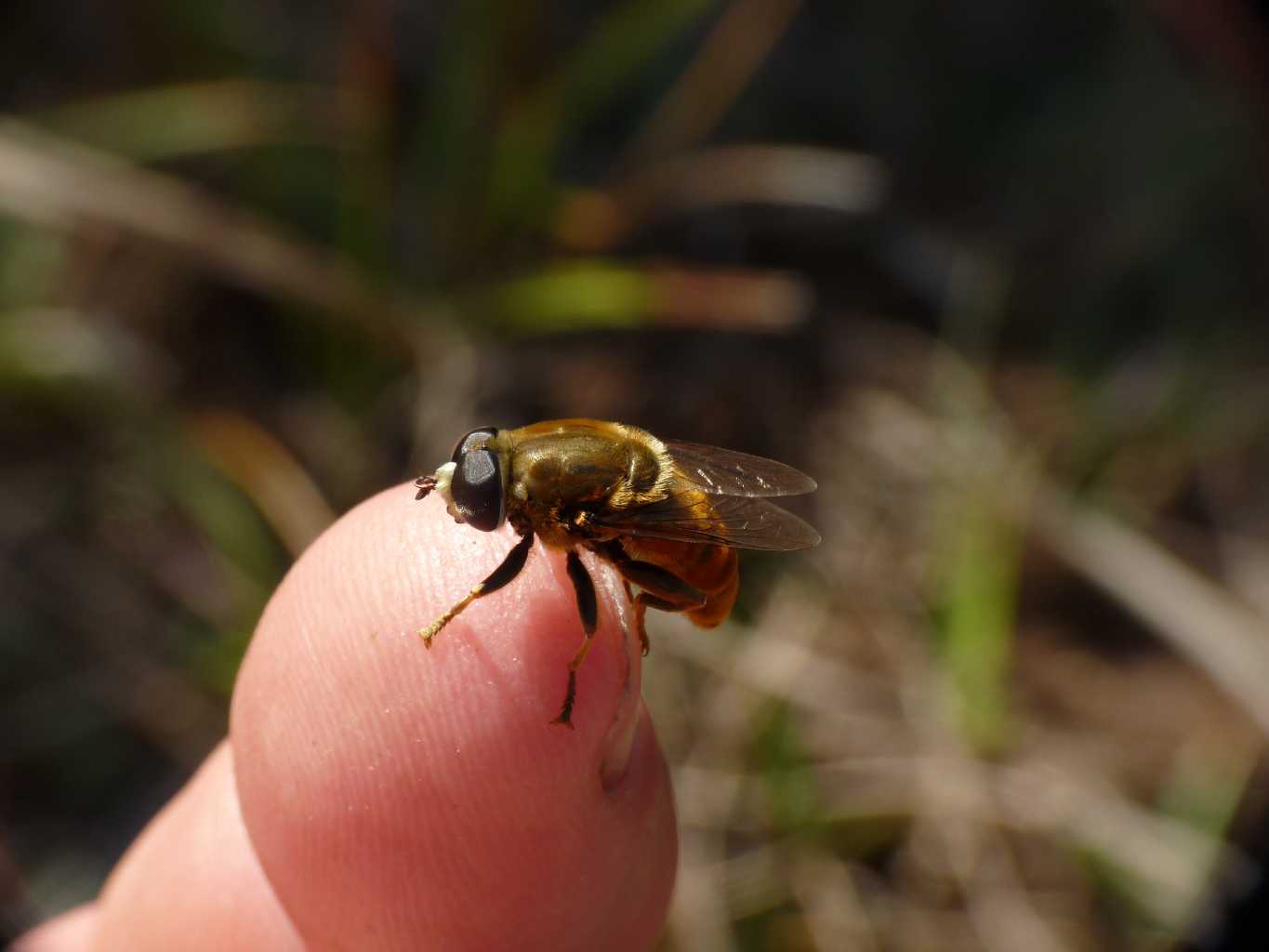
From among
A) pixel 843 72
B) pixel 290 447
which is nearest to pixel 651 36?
pixel 843 72

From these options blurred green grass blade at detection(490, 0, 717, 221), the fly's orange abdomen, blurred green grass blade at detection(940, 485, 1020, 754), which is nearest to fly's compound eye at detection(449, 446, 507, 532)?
the fly's orange abdomen

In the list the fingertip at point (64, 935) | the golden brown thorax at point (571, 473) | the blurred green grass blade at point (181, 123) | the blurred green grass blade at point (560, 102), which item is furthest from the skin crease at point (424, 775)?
the blurred green grass blade at point (181, 123)

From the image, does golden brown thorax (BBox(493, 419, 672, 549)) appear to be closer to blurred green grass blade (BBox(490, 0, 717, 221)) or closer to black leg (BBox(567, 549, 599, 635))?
black leg (BBox(567, 549, 599, 635))

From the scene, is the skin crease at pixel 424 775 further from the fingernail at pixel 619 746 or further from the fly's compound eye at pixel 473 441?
the fly's compound eye at pixel 473 441

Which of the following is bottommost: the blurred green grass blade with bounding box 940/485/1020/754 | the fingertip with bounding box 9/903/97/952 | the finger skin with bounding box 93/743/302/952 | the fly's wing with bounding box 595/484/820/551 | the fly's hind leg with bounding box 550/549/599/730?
the fingertip with bounding box 9/903/97/952

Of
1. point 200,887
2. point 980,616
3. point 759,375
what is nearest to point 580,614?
point 200,887

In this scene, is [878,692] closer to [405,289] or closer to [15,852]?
[405,289]
